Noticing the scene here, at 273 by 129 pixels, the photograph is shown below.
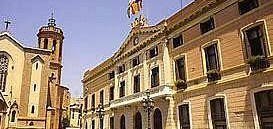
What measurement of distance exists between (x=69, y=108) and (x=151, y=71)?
162 ft

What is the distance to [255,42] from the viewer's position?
15.2 metres

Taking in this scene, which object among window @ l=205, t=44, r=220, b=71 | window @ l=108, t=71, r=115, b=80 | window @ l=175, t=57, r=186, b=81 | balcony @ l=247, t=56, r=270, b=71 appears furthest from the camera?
window @ l=108, t=71, r=115, b=80

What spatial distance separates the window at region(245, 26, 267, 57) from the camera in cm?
1477

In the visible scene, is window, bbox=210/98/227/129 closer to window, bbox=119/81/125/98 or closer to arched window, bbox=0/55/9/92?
window, bbox=119/81/125/98

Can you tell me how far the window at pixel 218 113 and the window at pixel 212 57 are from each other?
2093mm

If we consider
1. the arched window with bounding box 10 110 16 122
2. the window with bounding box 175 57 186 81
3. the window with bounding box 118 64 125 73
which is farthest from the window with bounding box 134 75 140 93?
the arched window with bounding box 10 110 16 122

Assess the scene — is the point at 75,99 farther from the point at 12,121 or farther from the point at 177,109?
the point at 177,109

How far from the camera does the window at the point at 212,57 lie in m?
17.5

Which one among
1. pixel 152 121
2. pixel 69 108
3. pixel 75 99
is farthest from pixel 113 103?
pixel 75 99

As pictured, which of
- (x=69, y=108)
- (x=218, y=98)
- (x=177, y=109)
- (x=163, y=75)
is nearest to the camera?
(x=218, y=98)

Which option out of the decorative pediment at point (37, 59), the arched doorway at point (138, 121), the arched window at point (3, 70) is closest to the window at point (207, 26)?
the arched doorway at point (138, 121)

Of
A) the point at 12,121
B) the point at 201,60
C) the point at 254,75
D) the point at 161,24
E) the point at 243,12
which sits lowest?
the point at 12,121

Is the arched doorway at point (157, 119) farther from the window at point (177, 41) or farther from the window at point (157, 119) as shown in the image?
the window at point (177, 41)

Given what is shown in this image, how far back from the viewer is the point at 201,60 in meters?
18.5
